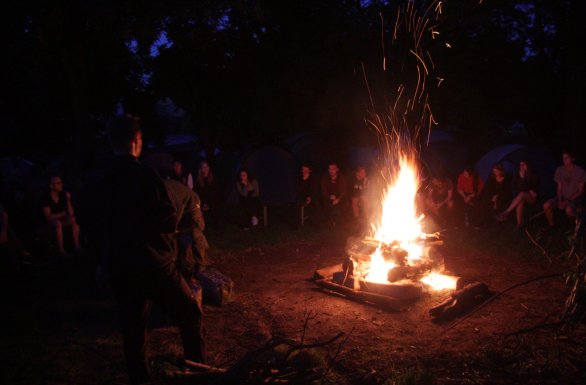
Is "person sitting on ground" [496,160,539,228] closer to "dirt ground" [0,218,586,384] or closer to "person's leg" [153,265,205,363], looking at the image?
"dirt ground" [0,218,586,384]

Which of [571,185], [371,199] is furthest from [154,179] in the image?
[571,185]

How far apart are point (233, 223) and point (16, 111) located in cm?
598

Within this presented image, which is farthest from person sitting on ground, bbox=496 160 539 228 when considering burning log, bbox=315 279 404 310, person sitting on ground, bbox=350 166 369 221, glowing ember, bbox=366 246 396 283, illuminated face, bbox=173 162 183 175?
illuminated face, bbox=173 162 183 175

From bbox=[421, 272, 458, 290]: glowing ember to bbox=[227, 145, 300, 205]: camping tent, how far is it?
26.5 feet

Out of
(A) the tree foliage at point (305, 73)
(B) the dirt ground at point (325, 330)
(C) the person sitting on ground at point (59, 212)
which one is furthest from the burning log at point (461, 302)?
(A) the tree foliage at point (305, 73)

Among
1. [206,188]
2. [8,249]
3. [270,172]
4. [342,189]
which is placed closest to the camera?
[8,249]

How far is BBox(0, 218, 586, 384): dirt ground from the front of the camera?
472 cm

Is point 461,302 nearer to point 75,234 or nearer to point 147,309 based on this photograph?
point 147,309

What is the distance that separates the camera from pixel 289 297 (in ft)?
23.4

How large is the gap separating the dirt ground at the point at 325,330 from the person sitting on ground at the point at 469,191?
2.63m

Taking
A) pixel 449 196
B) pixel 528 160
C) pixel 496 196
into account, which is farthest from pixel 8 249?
pixel 528 160

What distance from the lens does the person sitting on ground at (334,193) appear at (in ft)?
40.0

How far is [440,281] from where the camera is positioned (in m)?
7.59

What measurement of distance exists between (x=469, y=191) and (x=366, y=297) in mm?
6195
